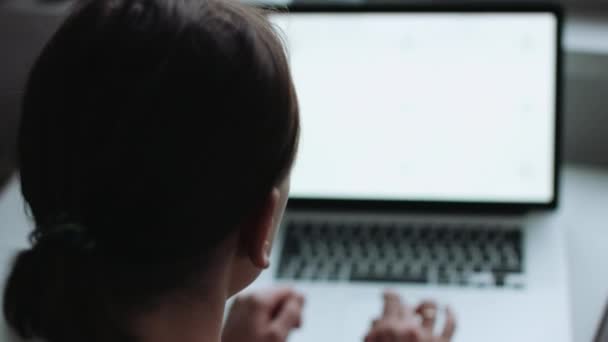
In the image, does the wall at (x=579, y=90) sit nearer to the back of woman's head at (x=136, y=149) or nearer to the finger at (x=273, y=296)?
the finger at (x=273, y=296)

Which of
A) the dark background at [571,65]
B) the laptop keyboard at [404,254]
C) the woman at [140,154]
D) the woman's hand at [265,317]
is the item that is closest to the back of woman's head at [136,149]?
the woman at [140,154]

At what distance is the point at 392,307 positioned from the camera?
31.4 inches

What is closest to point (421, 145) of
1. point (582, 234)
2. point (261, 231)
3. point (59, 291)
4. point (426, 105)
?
point (426, 105)

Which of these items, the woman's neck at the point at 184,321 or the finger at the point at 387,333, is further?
A: the finger at the point at 387,333

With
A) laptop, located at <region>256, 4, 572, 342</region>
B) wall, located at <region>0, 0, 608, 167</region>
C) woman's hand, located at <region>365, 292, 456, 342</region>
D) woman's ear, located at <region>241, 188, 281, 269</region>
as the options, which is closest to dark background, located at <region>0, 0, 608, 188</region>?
wall, located at <region>0, 0, 608, 167</region>

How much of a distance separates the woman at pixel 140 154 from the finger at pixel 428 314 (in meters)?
0.25

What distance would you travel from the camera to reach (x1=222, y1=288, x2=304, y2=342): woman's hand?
0.77m

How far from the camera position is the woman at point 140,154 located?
1.71ft

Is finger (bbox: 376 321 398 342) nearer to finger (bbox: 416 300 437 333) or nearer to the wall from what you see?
finger (bbox: 416 300 437 333)

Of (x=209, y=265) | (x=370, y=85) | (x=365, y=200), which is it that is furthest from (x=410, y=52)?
(x=209, y=265)

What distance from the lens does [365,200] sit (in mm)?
973

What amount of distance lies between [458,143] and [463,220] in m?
0.08

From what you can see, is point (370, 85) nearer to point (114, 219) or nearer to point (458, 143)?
point (458, 143)

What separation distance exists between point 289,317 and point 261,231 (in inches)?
8.0
